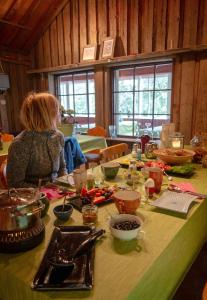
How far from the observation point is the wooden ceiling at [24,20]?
159 inches

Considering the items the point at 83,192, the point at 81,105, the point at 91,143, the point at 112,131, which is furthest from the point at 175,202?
the point at 81,105

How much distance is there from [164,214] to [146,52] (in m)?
3.06

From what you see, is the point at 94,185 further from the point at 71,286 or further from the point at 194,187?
the point at 71,286

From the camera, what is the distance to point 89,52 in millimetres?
4098

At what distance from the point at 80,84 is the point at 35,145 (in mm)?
3246

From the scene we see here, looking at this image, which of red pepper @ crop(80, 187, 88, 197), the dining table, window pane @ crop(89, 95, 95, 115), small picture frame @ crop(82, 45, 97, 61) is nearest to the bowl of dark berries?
the dining table

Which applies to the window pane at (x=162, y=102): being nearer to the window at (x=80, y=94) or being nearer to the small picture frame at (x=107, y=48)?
the small picture frame at (x=107, y=48)

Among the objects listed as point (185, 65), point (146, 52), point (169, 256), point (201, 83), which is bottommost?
point (169, 256)

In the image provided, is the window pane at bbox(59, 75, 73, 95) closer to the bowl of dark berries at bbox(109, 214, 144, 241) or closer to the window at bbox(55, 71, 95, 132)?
the window at bbox(55, 71, 95, 132)

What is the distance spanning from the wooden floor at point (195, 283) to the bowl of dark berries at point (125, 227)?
1.03m

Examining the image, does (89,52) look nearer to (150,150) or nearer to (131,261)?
(150,150)

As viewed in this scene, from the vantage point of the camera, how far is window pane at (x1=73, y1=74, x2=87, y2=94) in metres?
4.56

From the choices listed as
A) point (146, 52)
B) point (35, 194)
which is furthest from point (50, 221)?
point (146, 52)

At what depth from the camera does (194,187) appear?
143 cm
